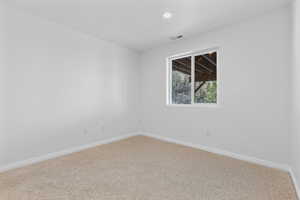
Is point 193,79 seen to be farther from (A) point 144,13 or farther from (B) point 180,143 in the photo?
(A) point 144,13

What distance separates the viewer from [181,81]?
3.60 m

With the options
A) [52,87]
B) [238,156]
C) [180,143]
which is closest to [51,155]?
[52,87]

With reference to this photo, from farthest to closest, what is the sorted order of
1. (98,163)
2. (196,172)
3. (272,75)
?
(98,163) < (272,75) < (196,172)

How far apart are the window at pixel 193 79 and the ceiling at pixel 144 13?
0.61 meters

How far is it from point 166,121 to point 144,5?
8.57 ft

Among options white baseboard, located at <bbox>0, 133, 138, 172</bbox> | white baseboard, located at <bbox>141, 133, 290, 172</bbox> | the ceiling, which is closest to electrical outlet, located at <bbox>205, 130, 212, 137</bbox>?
white baseboard, located at <bbox>141, 133, 290, 172</bbox>

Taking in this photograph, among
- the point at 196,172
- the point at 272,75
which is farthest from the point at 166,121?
the point at 272,75

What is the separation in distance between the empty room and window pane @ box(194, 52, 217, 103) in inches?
0.9

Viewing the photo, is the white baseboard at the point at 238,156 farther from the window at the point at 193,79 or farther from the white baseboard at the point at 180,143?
the window at the point at 193,79

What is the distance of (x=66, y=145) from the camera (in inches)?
109

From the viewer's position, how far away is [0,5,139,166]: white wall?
84.2 inches

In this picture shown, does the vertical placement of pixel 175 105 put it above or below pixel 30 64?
below

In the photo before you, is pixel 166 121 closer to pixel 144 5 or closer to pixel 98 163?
pixel 98 163

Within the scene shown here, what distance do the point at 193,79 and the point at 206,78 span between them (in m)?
0.31
